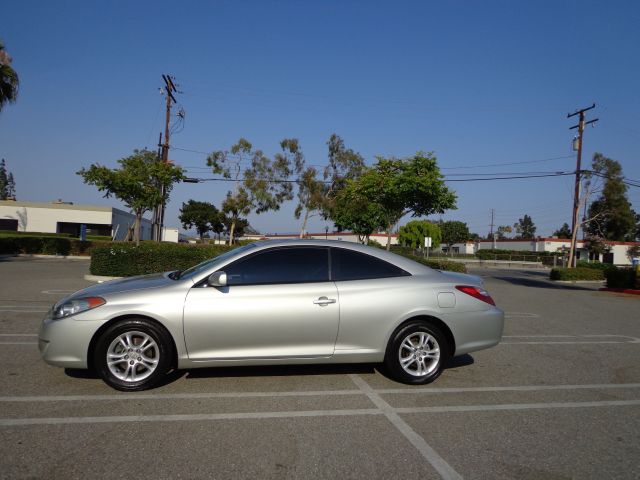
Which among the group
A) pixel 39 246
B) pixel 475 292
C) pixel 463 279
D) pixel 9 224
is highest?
pixel 9 224

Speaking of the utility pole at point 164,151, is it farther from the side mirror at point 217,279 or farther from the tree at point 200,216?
the tree at point 200,216

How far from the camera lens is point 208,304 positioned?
457cm

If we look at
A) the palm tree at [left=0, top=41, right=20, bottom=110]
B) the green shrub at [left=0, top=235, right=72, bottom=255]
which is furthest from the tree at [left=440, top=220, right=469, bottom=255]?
the palm tree at [left=0, top=41, right=20, bottom=110]

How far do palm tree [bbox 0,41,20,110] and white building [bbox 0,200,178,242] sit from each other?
96.0 ft

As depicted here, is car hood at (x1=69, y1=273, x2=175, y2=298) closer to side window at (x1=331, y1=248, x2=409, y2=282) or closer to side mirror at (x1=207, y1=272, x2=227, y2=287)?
side mirror at (x1=207, y1=272, x2=227, y2=287)

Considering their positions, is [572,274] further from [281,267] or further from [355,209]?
[281,267]

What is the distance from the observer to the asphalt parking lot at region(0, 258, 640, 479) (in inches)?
126

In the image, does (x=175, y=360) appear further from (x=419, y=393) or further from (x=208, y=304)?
(x=419, y=393)

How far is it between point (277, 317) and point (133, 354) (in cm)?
142

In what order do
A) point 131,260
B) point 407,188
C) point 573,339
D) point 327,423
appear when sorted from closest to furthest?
point 327,423
point 573,339
point 131,260
point 407,188

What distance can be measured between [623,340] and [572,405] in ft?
14.5

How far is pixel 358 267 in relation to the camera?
16.8 feet

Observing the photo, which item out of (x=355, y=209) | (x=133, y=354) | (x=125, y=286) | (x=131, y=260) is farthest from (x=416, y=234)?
(x=133, y=354)

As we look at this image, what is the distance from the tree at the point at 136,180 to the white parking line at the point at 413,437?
21.7 m
